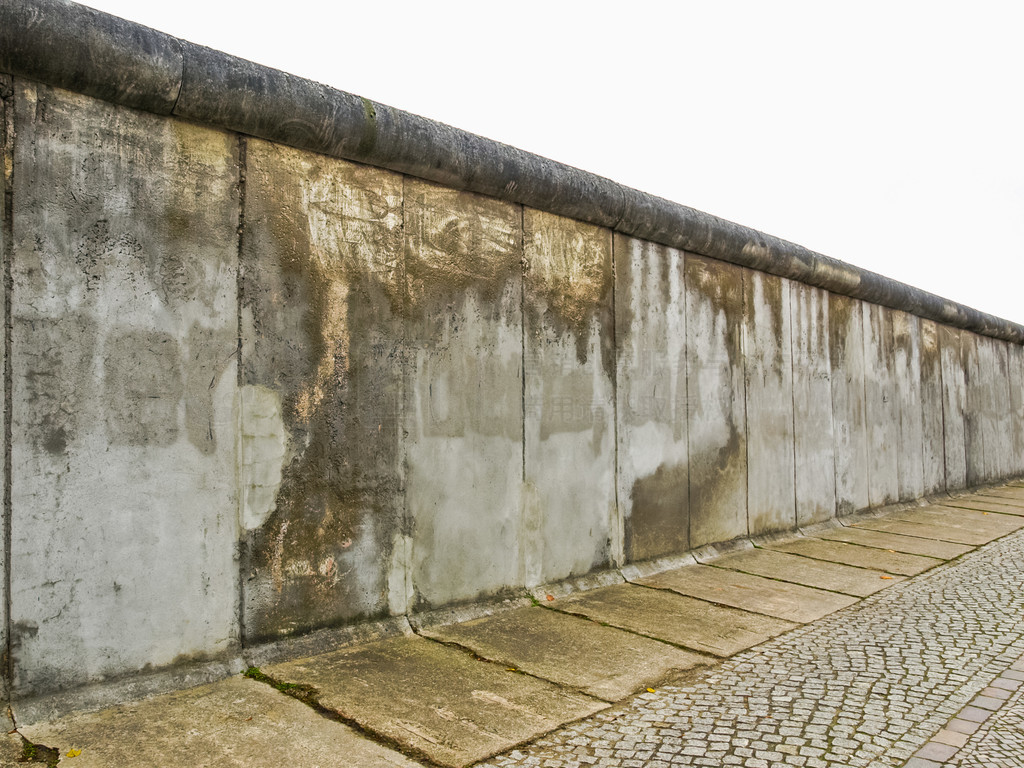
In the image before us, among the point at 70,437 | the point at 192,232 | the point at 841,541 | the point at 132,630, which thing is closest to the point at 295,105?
the point at 192,232

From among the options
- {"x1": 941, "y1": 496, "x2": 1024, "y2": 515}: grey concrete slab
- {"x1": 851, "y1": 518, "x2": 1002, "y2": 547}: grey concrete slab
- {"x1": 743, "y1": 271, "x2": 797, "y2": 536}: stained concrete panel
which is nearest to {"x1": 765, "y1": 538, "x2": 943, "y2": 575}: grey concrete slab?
{"x1": 743, "y1": 271, "x2": 797, "y2": 536}: stained concrete panel

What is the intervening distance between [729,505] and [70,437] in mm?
5193

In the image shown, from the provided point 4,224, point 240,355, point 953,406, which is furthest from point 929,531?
point 4,224

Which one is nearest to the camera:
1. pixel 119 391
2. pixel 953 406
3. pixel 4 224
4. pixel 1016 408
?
pixel 4 224

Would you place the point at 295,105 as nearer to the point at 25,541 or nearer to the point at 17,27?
the point at 17,27

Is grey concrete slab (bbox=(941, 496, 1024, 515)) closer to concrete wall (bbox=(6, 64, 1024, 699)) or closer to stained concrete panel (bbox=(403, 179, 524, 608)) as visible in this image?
concrete wall (bbox=(6, 64, 1024, 699))

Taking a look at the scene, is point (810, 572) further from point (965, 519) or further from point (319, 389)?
point (319, 389)

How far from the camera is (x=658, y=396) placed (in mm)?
5840

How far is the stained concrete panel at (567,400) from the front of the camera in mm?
4828

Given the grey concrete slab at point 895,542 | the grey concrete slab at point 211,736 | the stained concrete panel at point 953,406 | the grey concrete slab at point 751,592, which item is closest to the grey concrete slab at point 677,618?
the grey concrete slab at point 751,592

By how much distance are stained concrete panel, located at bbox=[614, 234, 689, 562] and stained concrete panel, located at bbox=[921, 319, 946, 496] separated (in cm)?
566

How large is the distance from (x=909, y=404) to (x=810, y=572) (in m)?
4.93

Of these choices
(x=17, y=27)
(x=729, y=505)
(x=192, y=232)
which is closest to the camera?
(x=17, y=27)

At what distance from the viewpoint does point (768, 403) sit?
7.01 metres
